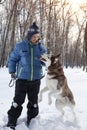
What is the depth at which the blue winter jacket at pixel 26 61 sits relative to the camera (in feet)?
19.6

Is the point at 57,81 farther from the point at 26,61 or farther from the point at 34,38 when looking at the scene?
the point at 34,38

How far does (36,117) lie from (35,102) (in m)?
0.43

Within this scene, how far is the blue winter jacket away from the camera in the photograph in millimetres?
5980

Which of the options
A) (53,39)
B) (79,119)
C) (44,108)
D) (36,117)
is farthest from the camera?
(53,39)

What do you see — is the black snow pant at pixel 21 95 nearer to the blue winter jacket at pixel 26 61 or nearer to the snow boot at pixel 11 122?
the snow boot at pixel 11 122

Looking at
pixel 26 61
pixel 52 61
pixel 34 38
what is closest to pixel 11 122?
pixel 26 61

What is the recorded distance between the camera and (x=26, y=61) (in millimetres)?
5977

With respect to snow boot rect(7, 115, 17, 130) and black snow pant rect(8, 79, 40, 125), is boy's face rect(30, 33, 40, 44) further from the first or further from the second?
snow boot rect(7, 115, 17, 130)

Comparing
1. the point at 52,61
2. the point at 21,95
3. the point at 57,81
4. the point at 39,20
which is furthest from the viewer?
the point at 39,20

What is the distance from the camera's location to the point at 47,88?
6879 mm

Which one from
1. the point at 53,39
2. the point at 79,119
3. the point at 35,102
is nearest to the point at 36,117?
the point at 35,102

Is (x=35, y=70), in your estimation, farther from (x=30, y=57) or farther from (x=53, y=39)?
(x=53, y=39)

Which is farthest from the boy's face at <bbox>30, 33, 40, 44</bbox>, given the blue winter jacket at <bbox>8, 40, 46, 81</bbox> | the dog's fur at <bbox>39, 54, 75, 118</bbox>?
the dog's fur at <bbox>39, 54, 75, 118</bbox>

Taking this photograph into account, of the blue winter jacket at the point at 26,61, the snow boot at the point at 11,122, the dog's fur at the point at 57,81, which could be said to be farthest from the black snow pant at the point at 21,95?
the dog's fur at the point at 57,81
